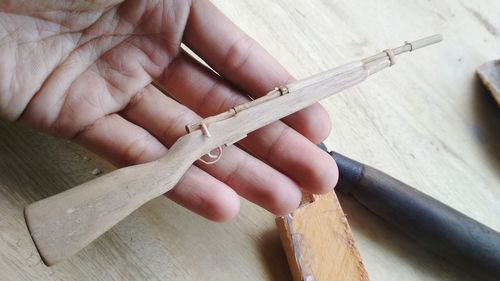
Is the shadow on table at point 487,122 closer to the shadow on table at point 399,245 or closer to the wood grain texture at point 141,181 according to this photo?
the shadow on table at point 399,245

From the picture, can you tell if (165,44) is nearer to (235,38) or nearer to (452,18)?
(235,38)

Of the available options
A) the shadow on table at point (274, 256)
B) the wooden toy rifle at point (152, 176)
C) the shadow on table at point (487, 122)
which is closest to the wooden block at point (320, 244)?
the shadow on table at point (274, 256)

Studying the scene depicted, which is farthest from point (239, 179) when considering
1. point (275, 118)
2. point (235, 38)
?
point (235, 38)

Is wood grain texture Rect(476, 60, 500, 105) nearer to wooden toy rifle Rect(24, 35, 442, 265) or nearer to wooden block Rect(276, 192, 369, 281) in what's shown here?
wooden toy rifle Rect(24, 35, 442, 265)

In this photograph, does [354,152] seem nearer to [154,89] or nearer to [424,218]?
[424,218]

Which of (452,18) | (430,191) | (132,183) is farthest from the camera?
(452,18)

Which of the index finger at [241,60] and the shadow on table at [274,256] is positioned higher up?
the index finger at [241,60]
